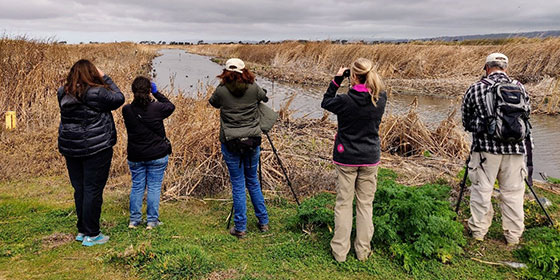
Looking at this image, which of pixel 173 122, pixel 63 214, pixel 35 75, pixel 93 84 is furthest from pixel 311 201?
Answer: pixel 35 75

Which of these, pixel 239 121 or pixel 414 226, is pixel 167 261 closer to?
pixel 239 121

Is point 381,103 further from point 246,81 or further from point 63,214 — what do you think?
point 63,214

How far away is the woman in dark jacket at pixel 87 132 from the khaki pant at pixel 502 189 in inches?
154

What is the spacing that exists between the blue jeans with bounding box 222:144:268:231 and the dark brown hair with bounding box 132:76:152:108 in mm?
960

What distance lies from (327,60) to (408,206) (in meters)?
22.7

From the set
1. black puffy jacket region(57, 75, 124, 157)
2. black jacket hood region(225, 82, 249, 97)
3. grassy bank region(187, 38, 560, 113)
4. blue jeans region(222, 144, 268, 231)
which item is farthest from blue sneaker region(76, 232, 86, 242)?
grassy bank region(187, 38, 560, 113)

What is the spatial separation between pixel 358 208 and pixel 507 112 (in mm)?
1848

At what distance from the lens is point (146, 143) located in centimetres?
425

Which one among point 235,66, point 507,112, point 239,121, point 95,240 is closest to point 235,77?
point 235,66

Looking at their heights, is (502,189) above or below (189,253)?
above

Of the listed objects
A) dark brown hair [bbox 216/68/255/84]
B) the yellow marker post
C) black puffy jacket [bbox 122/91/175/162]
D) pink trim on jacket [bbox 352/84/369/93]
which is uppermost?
dark brown hair [bbox 216/68/255/84]

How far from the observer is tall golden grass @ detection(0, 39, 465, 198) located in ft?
19.7

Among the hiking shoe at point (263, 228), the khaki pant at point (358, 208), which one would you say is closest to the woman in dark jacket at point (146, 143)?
the hiking shoe at point (263, 228)

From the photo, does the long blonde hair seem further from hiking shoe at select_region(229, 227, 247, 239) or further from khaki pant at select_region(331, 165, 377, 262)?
hiking shoe at select_region(229, 227, 247, 239)
